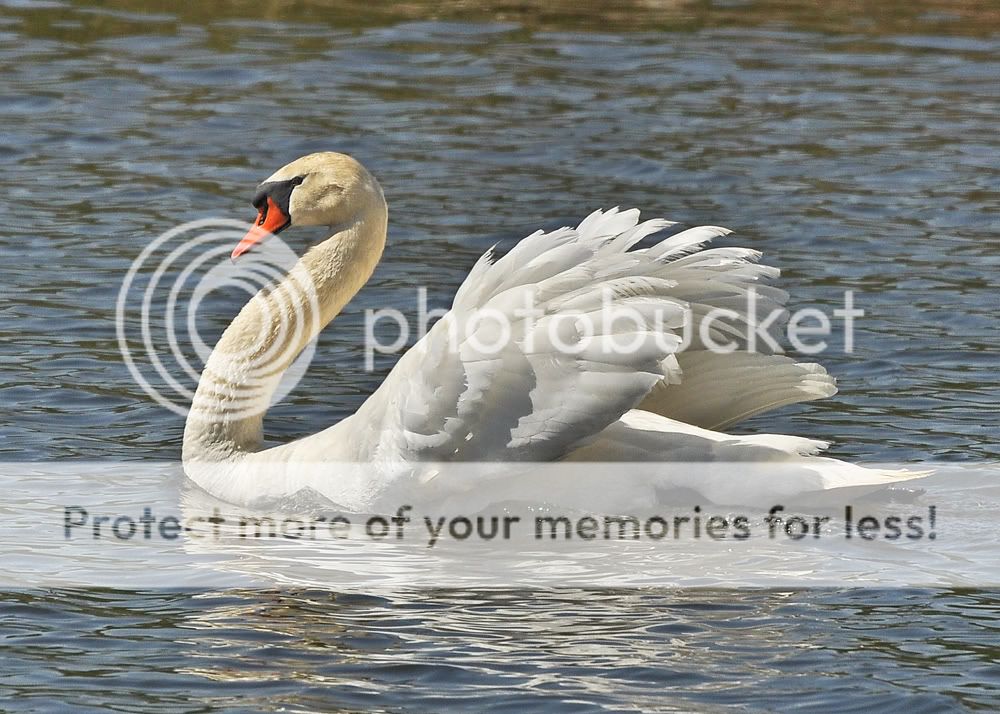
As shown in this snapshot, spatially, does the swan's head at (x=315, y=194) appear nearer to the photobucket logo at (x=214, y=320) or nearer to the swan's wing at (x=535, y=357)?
the photobucket logo at (x=214, y=320)

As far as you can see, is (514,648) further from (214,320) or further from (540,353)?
(214,320)

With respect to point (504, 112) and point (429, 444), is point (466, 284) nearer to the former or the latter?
point (429, 444)

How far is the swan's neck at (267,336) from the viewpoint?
827 centimetres

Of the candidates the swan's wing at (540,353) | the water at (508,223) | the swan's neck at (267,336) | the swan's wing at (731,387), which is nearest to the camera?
the water at (508,223)

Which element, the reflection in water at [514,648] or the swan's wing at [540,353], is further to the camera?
the swan's wing at [540,353]

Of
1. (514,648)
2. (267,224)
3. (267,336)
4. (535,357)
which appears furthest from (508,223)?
(514,648)

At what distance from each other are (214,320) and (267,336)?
2.74m

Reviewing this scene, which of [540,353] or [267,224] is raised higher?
[267,224]

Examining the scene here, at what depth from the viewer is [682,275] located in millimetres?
7426

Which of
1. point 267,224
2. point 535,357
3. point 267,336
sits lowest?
point 535,357

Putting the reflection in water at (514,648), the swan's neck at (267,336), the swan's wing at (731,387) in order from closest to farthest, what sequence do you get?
the reflection in water at (514,648) → the swan's wing at (731,387) → the swan's neck at (267,336)

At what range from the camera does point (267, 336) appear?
8.41 meters

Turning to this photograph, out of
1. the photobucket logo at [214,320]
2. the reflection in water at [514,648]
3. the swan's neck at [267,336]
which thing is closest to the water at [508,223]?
the reflection in water at [514,648]

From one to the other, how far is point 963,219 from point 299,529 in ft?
22.1
